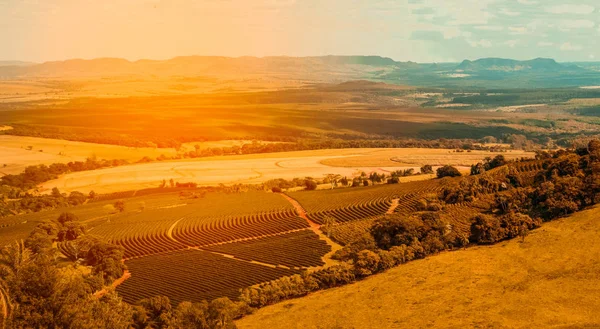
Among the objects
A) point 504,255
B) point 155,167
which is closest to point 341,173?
point 155,167

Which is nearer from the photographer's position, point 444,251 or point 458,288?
point 458,288

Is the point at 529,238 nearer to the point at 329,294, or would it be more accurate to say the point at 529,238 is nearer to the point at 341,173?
the point at 329,294

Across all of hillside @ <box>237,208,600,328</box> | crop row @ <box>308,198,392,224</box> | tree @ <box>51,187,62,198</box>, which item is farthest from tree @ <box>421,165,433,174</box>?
tree @ <box>51,187,62,198</box>

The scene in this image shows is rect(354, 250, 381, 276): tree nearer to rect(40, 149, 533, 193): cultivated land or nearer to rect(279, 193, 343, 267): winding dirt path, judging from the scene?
rect(279, 193, 343, 267): winding dirt path

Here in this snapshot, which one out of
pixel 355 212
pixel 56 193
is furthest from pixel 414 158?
pixel 56 193

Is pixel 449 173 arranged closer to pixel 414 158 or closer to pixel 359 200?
pixel 359 200

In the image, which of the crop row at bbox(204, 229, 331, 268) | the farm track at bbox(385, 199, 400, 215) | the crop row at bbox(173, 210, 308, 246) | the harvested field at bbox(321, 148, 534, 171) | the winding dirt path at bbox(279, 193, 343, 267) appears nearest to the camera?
the winding dirt path at bbox(279, 193, 343, 267)

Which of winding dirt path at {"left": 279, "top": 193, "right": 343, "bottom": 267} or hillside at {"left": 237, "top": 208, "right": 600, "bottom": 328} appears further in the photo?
winding dirt path at {"left": 279, "top": 193, "right": 343, "bottom": 267}
